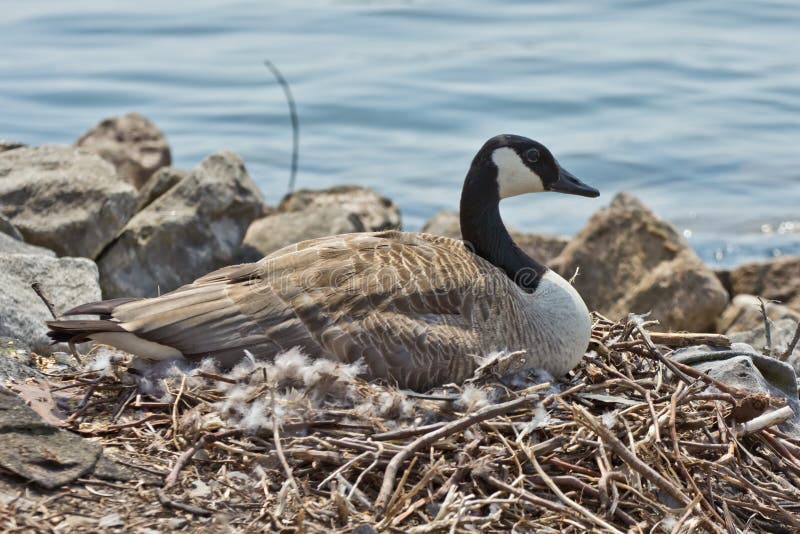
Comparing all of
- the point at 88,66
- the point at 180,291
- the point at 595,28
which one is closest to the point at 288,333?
the point at 180,291

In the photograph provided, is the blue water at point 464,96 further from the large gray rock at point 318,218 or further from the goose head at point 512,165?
the goose head at point 512,165

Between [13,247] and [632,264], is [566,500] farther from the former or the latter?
[632,264]

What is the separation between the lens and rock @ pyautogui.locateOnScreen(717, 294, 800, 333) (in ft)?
35.0

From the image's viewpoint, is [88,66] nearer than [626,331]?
No

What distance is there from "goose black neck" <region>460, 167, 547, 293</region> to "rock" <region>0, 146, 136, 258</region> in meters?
4.34

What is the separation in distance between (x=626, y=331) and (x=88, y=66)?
16.8 meters

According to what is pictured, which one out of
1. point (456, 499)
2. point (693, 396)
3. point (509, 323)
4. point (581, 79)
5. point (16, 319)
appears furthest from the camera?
point (581, 79)

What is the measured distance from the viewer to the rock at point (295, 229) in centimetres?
1141

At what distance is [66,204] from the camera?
9.89 metres

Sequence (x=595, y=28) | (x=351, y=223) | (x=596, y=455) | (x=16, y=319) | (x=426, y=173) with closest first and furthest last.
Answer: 1. (x=596, y=455)
2. (x=16, y=319)
3. (x=351, y=223)
4. (x=426, y=173)
5. (x=595, y=28)

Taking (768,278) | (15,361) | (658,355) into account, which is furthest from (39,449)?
(768,278)

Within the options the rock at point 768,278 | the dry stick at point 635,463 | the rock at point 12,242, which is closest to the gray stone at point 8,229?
the rock at point 12,242

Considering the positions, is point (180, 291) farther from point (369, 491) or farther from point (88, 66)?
point (88, 66)

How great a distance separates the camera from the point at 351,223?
11562 millimetres
